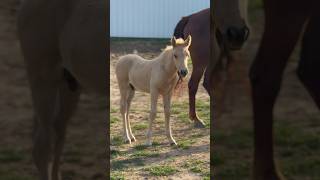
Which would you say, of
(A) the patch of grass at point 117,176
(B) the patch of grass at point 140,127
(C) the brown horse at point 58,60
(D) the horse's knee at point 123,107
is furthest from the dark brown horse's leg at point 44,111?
(B) the patch of grass at point 140,127

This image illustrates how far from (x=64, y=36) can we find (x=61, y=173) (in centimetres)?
53

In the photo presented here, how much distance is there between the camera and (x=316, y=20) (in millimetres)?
1639

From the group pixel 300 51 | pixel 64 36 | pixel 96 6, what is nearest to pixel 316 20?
pixel 300 51

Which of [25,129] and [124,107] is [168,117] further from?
[25,129]

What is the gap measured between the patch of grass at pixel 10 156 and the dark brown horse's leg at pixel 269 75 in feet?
2.94

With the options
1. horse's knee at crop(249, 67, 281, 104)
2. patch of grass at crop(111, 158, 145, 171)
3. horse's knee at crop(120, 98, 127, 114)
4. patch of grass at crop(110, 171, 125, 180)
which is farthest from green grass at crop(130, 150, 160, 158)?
horse's knee at crop(249, 67, 281, 104)

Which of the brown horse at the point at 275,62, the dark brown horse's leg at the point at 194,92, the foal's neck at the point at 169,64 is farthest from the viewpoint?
the dark brown horse's leg at the point at 194,92

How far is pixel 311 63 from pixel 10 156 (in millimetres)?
1173

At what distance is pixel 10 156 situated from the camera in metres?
1.76

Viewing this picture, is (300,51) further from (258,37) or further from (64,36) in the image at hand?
(64,36)

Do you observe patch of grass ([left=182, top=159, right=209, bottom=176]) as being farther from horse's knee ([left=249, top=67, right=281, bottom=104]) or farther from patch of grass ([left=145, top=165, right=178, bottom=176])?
horse's knee ([left=249, top=67, right=281, bottom=104])

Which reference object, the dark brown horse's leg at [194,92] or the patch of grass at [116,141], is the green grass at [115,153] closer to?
the patch of grass at [116,141]

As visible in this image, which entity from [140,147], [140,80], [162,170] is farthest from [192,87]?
[162,170]

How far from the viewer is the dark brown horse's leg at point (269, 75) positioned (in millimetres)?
1662
